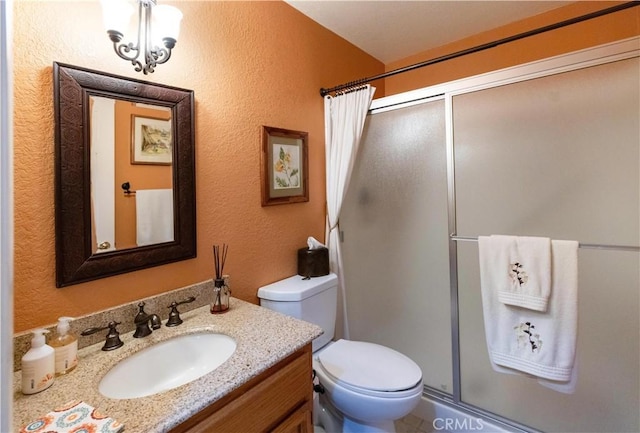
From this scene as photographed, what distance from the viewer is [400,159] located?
1866 millimetres

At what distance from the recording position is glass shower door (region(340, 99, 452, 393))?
175 cm

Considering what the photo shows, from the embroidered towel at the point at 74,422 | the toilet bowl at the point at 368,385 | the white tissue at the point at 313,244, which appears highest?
the white tissue at the point at 313,244

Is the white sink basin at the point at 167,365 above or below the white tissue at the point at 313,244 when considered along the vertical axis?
below

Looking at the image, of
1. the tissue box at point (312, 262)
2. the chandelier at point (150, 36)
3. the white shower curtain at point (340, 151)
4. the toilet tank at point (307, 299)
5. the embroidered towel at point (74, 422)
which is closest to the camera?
the embroidered towel at point (74, 422)

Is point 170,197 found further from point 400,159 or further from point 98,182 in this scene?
point 400,159

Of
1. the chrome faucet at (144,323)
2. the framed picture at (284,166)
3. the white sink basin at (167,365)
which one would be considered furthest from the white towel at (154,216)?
the framed picture at (284,166)

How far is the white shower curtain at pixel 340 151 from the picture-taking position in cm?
187

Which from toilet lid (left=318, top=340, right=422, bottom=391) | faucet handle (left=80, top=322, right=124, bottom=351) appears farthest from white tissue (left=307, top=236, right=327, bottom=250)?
faucet handle (left=80, top=322, right=124, bottom=351)

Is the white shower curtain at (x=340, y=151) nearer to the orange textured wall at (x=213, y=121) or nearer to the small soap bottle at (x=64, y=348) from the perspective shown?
the orange textured wall at (x=213, y=121)

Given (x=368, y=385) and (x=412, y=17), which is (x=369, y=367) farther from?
(x=412, y=17)

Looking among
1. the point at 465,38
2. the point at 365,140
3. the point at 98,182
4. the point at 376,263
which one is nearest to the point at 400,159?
the point at 365,140

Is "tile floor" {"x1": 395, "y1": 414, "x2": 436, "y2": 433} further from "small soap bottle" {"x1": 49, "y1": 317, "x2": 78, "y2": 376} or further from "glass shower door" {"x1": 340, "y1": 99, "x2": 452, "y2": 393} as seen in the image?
"small soap bottle" {"x1": 49, "y1": 317, "x2": 78, "y2": 376}

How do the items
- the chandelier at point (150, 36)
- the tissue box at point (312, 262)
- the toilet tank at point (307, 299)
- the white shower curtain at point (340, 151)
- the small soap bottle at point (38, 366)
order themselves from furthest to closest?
the white shower curtain at point (340, 151)
the tissue box at point (312, 262)
the toilet tank at point (307, 299)
the chandelier at point (150, 36)
the small soap bottle at point (38, 366)

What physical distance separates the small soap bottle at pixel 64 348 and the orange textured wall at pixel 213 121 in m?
0.11
